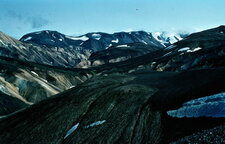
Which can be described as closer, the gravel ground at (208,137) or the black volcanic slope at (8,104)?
the gravel ground at (208,137)

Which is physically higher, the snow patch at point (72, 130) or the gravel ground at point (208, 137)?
the gravel ground at point (208, 137)

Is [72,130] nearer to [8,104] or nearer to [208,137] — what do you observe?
[208,137]

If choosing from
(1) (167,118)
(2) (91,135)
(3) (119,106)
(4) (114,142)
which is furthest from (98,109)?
(1) (167,118)

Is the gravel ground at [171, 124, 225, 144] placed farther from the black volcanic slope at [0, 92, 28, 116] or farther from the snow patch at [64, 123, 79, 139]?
the black volcanic slope at [0, 92, 28, 116]

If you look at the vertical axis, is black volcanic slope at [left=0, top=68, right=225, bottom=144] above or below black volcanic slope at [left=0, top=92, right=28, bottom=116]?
above

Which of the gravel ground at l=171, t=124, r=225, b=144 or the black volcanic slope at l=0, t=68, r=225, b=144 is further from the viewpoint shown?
the black volcanic slope at l=0, t=68, r=225, b=144

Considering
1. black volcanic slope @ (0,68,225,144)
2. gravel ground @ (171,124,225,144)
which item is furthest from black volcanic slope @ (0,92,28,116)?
gravel ground @ (171,124,225,144)

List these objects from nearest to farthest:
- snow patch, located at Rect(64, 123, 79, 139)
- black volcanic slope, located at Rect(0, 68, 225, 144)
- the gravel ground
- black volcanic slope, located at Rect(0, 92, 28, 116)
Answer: the gravel ground < black volcanic slope, located at Rect(0, 68, 225, 144) < snow patch, located at Rect(64, 123, 79, 139) < black volcanic slope, located at Rect(0, 92, 28, 116)

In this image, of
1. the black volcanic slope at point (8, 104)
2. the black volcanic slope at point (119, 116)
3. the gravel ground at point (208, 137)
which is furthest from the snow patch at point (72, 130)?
the black volcanic slope at point (8, 104)

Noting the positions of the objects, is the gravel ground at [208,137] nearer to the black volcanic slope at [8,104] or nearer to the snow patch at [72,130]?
the snow patch at [72,130]

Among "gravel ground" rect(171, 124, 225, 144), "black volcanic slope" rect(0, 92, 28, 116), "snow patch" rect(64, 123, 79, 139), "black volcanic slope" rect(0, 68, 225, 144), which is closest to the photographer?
"gravel ground" rect(171, 124, 225, 144)
